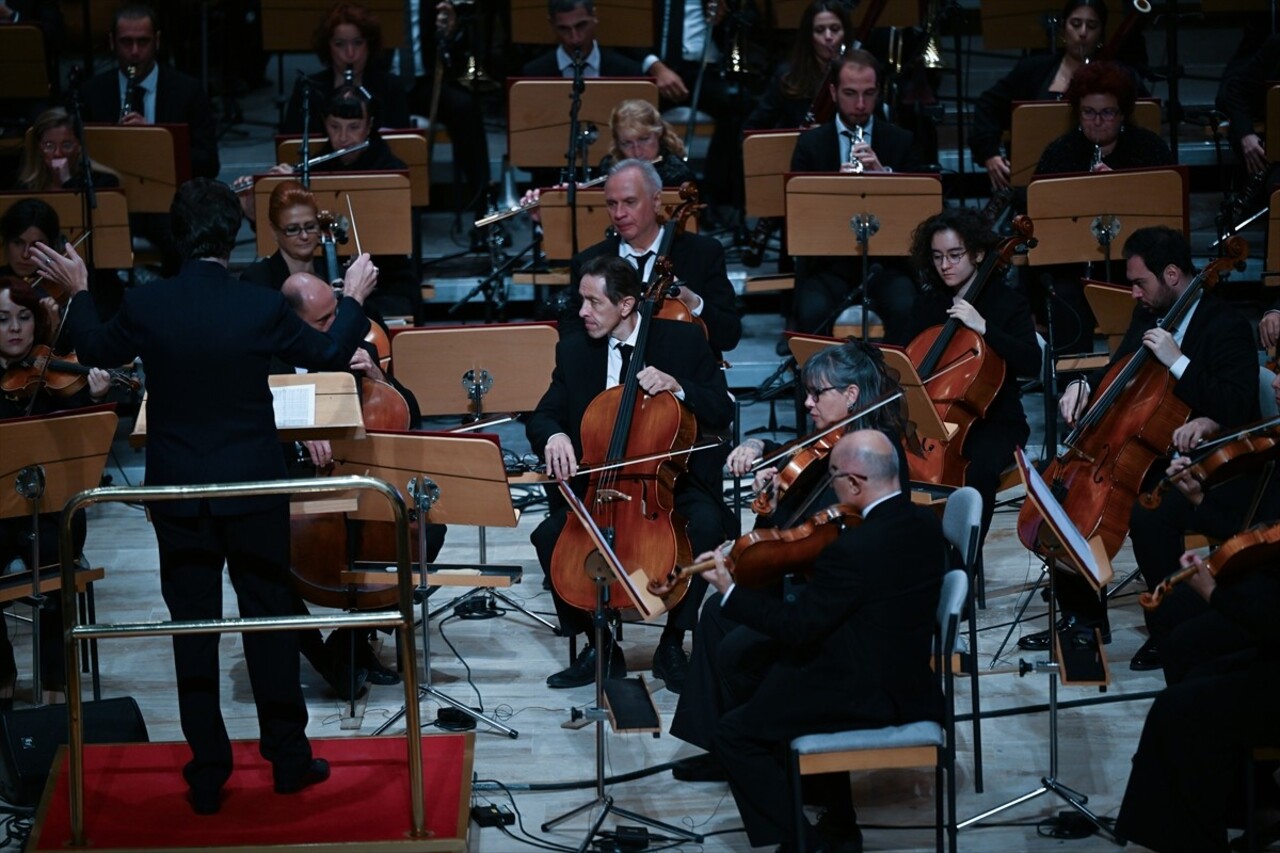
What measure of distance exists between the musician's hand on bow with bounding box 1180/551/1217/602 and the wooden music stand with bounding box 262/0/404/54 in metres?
5.05

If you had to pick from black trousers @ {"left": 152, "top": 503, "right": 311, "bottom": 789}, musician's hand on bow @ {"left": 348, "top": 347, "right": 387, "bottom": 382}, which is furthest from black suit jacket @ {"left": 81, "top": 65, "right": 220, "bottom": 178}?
black trousers @ {"left": 152, "top": 503, "right": 311, "bottom": 789}

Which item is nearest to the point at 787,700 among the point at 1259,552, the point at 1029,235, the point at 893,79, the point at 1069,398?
the point at 1259,552

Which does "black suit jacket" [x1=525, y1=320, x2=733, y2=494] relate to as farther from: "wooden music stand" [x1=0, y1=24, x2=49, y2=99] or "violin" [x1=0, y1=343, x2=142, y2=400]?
"wooden music stand" [x1=0, y1=24, x2=49, y2=99]

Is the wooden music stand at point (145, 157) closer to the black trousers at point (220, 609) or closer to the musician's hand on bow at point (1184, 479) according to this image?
the black trousers at point (220, 609)

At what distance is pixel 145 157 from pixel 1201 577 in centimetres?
449

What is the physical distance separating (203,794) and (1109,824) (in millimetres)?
2011

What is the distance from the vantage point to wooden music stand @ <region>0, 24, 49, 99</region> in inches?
273

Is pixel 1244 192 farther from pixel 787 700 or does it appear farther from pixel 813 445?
pixel 787 700

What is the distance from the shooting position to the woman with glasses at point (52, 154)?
6.16 meters

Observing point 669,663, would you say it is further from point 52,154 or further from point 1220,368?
point 52,154

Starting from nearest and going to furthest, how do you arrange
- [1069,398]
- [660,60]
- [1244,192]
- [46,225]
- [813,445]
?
[813,445] < [1069,398] < [46,225] < [1244,192] < [660,60]

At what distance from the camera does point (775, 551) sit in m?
3.37

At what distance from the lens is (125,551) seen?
564 cm

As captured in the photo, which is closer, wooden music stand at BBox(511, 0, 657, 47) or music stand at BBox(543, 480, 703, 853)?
music stand at BBox(543, 480, 703, 853)
